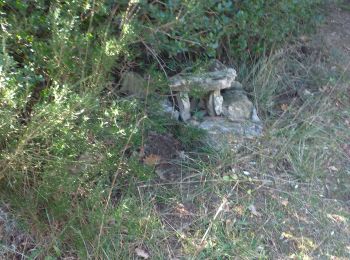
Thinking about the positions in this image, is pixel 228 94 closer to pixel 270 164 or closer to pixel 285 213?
pixel 270 164

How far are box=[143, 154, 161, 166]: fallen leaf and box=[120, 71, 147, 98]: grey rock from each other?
45 centimetres

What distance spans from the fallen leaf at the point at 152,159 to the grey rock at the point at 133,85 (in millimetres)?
453

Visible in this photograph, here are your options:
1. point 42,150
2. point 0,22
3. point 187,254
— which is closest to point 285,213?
point 187,254

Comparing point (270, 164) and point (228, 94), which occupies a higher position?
point (228, 94)

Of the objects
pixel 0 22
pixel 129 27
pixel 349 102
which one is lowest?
pixel 349 102

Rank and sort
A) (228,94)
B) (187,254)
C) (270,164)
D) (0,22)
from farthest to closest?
(228,94) → (270,164) → (187,254) → (0,22)

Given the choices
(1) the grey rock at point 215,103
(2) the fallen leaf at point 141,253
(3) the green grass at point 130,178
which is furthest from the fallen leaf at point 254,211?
(1) the grey rock at point 215,103

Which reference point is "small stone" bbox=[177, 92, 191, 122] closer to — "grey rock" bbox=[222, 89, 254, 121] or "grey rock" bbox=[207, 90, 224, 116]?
"grey rock" bbox=[207, 90, 224, 116]

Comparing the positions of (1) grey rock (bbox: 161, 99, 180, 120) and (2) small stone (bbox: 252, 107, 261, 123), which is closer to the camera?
(1) grey rock (bbox: 161, 99, 180, 120)

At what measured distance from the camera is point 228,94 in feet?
15.8

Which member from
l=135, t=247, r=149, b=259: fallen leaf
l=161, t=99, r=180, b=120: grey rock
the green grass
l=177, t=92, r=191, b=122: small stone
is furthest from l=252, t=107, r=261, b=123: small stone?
l=135, t=247, r=149, b=259: fallen leaf

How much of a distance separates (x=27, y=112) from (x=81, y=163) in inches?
17.3

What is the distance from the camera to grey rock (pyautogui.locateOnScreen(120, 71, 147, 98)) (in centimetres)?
400

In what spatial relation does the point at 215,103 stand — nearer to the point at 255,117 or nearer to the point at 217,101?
the point at 217,101
